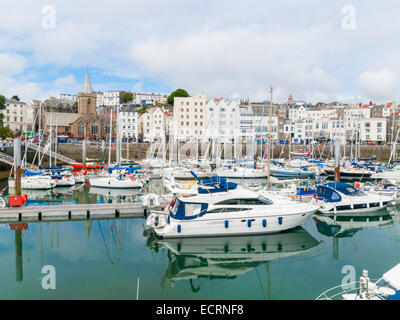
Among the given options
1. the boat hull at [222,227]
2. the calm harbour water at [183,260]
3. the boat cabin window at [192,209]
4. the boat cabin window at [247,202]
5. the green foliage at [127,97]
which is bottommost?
the calm harbour water at [183,260]

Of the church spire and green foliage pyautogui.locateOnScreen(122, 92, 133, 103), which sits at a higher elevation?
green foliage pyautogui.locateOnScreen(122, 92, 133, 103)

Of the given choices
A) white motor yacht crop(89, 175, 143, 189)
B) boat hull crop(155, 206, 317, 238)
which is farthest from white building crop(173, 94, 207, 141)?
boat hull crop(155, 206, 317, 238)

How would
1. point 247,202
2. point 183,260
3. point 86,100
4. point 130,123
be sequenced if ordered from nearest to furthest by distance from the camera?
point 183,260 < point 247,202 < point 86,100 < point 130,123

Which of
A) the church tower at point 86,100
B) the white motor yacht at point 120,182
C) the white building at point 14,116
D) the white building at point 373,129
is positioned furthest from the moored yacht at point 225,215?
the white building at point 14,116

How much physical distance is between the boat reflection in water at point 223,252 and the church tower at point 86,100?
75.3 m

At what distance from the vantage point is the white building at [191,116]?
78188mm

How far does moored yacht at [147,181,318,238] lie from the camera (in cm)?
1600

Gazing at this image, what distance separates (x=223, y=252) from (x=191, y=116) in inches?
2582

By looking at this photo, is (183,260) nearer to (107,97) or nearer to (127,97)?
(127,97)

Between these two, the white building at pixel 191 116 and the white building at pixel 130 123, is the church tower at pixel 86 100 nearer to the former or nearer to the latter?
the white building at pixel 130 123

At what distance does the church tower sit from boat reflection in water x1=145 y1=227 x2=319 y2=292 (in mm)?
75330

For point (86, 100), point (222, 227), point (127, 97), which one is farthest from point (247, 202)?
point (127, 97)

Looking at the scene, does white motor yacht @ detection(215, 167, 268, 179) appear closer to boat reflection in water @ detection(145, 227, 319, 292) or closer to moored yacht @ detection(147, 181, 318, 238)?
boat reflection in water @ detection(145, 227, 319, 292)

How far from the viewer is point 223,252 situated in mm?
14953
